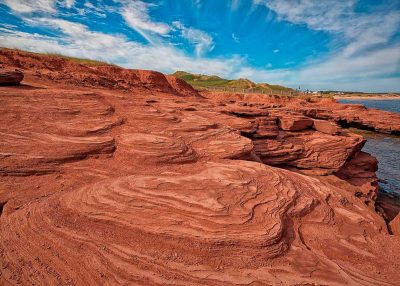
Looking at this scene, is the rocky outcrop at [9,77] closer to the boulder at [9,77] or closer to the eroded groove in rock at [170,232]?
the boulder at [9,77]

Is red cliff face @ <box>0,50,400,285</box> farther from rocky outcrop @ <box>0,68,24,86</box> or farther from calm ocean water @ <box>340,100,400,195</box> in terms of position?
calm ocean water @ <box>340,100,400,195</box>

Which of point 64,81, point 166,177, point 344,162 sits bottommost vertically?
point 344,162

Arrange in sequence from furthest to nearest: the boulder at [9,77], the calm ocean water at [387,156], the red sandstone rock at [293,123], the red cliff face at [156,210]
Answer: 1. the calm ocean water at [387,156]
2. the red sandstone rock at [293,123]
3. the boulder at [9,77]
4. the red cliff face at [156,210]

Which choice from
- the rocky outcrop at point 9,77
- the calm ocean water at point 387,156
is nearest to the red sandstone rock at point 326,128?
the calm ocean water at point 387,156

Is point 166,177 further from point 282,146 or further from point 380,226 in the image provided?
point 282,146

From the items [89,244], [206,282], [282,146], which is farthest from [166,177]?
[282,146]

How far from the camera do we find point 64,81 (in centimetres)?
1730

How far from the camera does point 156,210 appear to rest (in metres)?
6.55

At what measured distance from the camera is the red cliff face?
5.31 m

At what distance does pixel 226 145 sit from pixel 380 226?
244 inches

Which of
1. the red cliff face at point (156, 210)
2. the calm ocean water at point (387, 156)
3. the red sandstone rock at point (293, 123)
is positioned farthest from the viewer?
the calm ocean water at point (387, 156)

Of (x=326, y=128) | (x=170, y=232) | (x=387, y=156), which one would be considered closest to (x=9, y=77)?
(x=170, y=232)

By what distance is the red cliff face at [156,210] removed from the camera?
5.31 metres

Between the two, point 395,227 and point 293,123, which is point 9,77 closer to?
point 293,123
